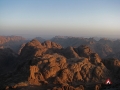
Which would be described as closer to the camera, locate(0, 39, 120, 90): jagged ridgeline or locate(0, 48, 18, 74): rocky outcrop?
locate(0, 39, 120, 90): jagged ridgeline

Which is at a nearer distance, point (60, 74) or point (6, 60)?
point (60, 74)

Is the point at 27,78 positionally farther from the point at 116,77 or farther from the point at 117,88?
the point at 116,77

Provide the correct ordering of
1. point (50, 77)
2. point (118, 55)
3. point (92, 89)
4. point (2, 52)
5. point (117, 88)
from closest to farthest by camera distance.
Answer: point (117, 88)
point (92, 89)
point (50, 77)
point (2, 52)
point (118, 55)

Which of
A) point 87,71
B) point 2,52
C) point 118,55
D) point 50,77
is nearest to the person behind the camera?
point 50,77

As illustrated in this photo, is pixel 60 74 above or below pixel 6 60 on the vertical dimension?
above

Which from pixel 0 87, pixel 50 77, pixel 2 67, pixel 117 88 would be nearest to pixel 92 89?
pixel 117 88

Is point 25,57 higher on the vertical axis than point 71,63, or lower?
lower

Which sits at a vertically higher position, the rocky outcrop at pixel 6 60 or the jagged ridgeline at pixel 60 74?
the jagged ridgeline at pixel 60 74

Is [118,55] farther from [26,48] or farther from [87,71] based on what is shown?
[87,71]

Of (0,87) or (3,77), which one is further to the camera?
(3,77)

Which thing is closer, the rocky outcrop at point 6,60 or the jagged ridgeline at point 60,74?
the jagged ridgeline at point 60,74

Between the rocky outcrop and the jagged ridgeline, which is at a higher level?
the jagged ridgeline
